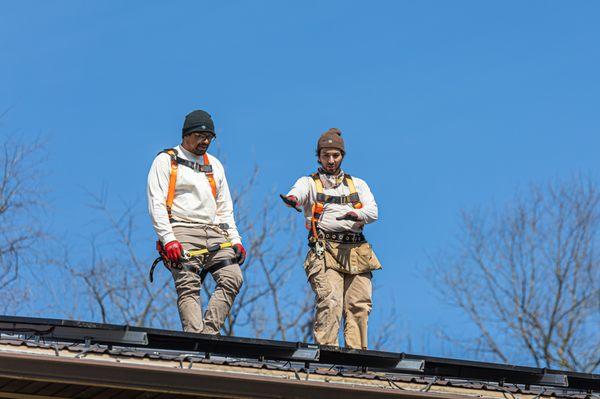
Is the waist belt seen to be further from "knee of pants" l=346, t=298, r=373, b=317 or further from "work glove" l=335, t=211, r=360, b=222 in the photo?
"knee of pants" l=346, t=298, r=373, b=317

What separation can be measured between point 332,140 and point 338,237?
96cm

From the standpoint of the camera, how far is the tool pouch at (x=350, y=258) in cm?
1148

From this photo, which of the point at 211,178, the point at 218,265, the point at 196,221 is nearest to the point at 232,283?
the point at 218,265

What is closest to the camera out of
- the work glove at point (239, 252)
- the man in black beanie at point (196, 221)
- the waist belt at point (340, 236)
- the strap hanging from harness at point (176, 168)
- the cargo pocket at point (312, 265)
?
the man in black beanie at point (196, 221)

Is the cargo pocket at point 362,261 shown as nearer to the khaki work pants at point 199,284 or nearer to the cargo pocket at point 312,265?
the cargo pocket at point 312,265

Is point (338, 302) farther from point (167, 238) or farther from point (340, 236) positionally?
point (167, 238)

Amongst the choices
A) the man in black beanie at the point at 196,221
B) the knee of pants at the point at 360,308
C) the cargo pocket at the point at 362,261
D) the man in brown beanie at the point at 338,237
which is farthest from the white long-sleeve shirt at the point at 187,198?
the knee of pants at the point at 360,308

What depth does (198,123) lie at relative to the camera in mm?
10836

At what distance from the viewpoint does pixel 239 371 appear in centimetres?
888

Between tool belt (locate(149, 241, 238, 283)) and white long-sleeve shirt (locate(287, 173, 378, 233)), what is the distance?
95 cm

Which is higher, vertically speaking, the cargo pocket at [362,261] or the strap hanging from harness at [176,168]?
the strap hanging from harness at [176,168]

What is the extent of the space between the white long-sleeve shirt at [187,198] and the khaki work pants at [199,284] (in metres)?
0.13

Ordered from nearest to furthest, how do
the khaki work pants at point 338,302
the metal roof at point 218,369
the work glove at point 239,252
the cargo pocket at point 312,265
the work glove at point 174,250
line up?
the metal roof at point 218,369 → the work glove at point 174,250 → the work glove at point 239,252 → the khaki work pants at point 338,302 → the cargo pocket at point 312,265

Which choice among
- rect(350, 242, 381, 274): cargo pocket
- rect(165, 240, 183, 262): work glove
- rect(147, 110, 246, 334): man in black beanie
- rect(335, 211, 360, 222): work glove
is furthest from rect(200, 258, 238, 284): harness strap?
rect(350, 242, 381, 274): cargo pocket
